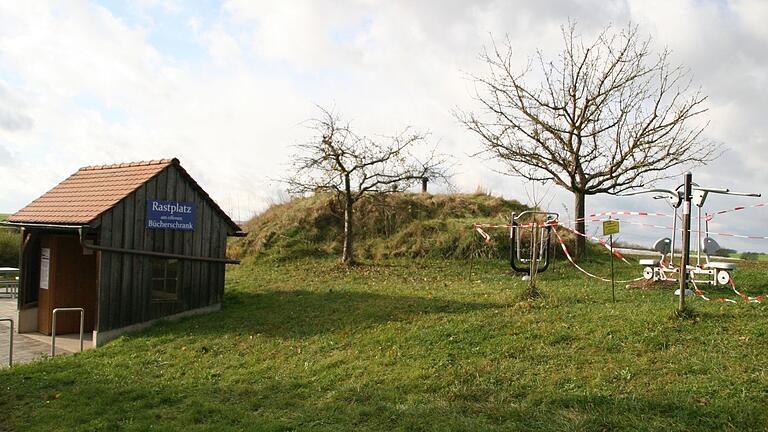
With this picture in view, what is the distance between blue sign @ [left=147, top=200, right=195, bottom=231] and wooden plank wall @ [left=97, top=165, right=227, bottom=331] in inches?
4.9

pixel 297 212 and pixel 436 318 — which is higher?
pixel 297 212

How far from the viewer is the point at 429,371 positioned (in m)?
7.55

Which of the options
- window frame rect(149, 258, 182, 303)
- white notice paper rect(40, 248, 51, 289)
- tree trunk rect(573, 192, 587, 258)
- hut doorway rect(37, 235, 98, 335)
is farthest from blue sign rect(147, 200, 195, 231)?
tree trunk rect(573, 192, 587, 258)

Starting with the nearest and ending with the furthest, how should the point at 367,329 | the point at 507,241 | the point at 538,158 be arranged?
the point at 367,329 < the point at 538,158 < the point at 507,241

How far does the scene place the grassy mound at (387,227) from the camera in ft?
64.9

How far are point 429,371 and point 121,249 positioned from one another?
7347 mm

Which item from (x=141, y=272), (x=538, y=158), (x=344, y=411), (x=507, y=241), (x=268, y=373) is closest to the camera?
(x=344, y=411)

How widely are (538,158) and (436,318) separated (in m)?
9.28

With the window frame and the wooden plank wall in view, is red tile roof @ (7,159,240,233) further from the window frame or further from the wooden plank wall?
the window frame

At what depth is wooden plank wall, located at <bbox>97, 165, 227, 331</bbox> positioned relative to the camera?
11773mm

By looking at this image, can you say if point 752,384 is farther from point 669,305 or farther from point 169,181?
point 169,181

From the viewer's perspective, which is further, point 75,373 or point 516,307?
point 516,307

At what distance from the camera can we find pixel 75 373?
918cm

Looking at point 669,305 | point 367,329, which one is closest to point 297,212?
point 367,329
